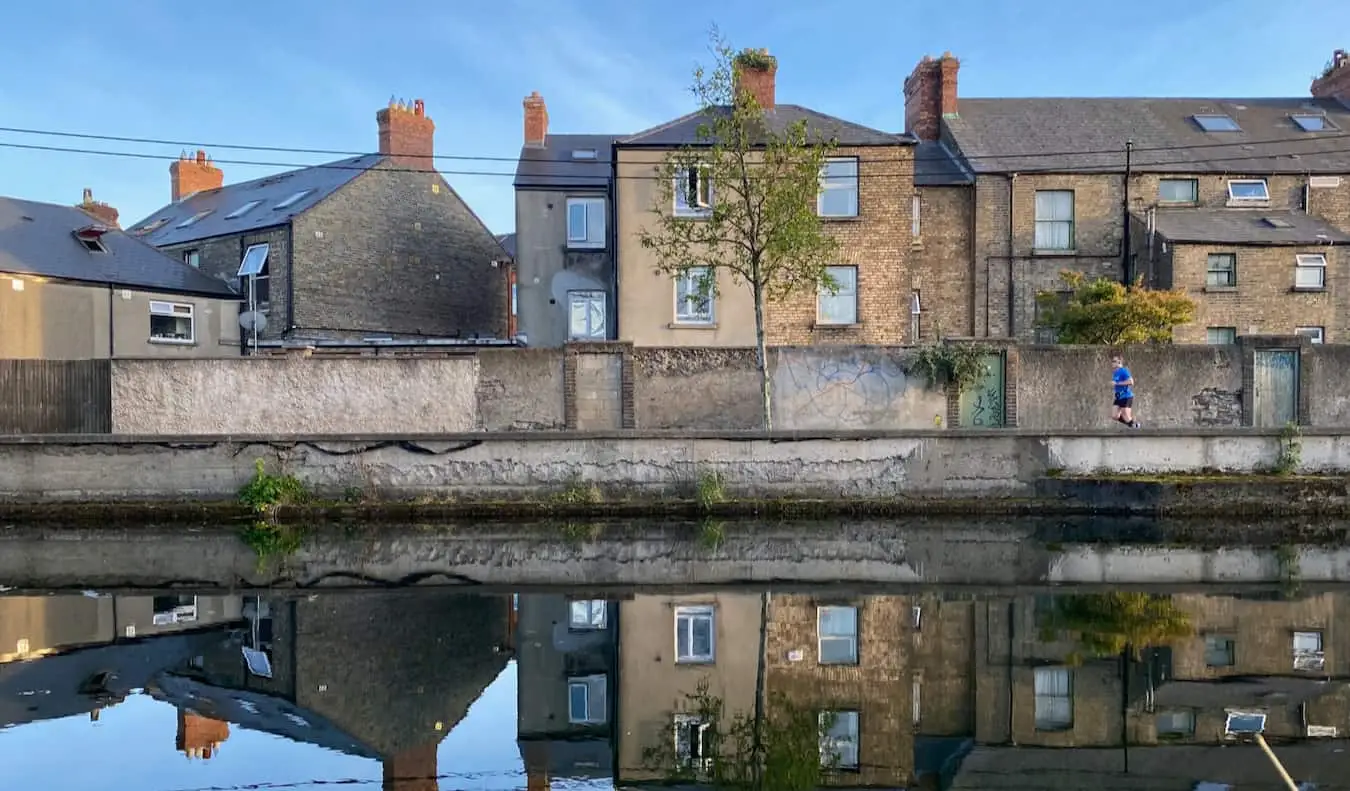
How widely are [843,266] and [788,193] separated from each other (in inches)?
222

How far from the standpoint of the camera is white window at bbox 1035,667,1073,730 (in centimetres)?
611

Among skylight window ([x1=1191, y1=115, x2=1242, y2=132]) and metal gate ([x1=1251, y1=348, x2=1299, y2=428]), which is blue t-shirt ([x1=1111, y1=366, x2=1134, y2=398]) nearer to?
metal gate ([x1=1251, y1=348, x2=1299, y2=428])

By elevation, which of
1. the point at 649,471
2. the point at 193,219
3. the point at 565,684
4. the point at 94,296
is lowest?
the point at 565,684

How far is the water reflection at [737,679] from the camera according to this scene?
5.51 meters

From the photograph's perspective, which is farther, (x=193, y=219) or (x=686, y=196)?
(x=193, y=219)

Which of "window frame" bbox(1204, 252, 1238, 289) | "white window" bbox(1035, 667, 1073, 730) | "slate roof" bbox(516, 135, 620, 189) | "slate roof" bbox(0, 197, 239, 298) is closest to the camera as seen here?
"white window" bbox(1035, 667, 1073, 730)

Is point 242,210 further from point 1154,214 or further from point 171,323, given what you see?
point 1154,214

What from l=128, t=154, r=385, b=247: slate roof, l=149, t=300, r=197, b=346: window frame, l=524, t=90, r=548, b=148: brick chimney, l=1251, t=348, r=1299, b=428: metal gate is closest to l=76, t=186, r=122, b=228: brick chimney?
l=128, t=154, r=385, b=247: slate roof

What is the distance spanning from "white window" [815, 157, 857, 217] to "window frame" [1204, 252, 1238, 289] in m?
10.9

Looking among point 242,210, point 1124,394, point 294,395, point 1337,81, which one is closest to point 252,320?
point 242,210

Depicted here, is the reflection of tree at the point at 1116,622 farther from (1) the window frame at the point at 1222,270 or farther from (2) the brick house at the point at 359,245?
(2) the brick house at the point at 359,245

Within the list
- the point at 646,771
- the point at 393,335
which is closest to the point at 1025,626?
the point at 646,771

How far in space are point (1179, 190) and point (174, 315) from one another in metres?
30.5

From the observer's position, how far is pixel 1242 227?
25.6 meters
